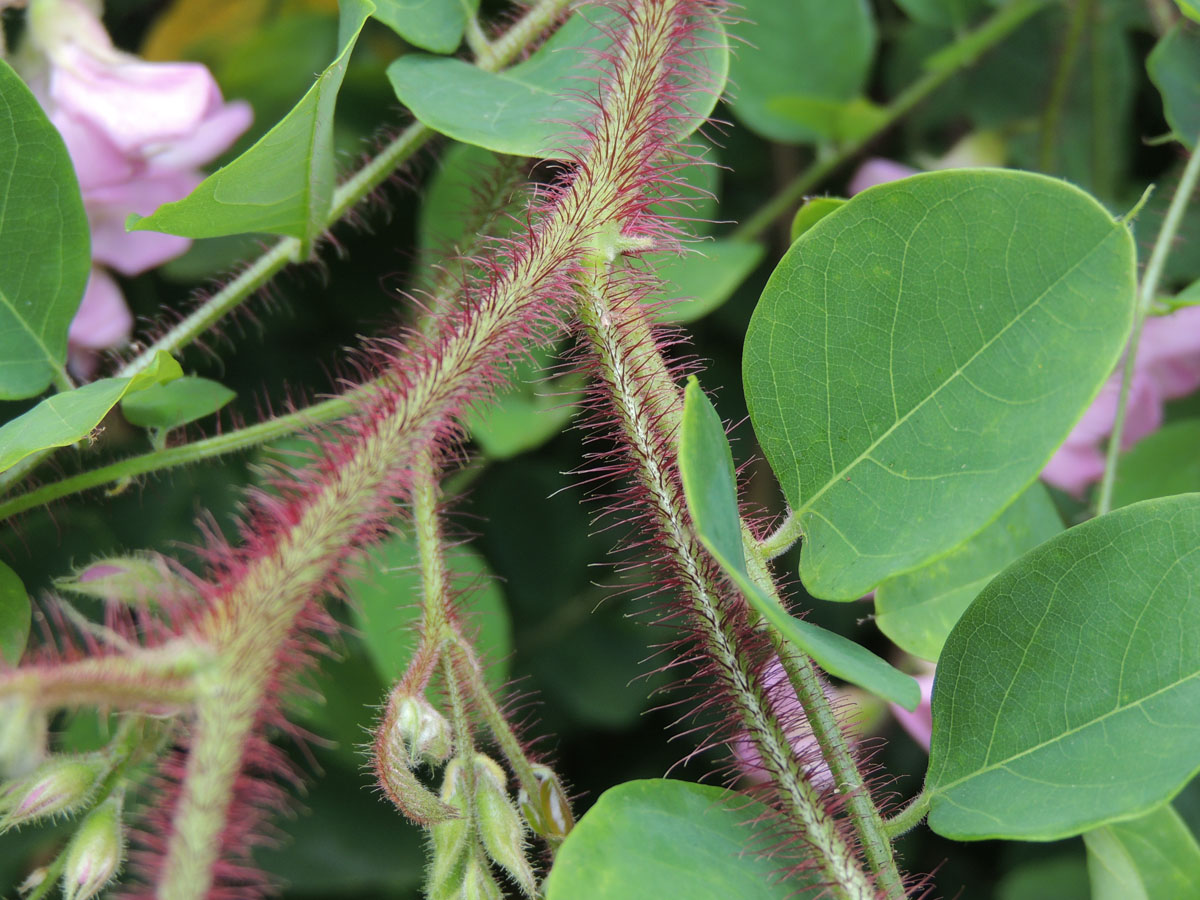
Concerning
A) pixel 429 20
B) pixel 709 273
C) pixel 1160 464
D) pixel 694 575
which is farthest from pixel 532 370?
pixel 1160 464

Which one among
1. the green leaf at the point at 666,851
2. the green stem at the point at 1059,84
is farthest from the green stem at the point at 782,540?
the green stem at the point at 1059,84

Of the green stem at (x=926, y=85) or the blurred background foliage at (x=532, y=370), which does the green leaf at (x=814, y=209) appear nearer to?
the blurred background foliage at (x=532, y=370)

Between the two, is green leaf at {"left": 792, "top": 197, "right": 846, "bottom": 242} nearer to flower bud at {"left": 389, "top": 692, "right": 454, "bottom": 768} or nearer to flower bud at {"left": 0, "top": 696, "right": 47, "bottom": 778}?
flower bud at {"left": 389, "top": 692, "right": 454, "bottom": 768}

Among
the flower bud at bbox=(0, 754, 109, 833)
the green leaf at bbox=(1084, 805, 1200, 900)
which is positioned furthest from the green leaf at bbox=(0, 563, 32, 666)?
the green leaf at bbox=(1084, 805, 1200, 900)

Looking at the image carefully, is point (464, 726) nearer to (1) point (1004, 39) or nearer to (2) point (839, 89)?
(2) point (839, 89)

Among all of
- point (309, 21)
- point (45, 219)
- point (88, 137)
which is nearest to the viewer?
point (45, 219)

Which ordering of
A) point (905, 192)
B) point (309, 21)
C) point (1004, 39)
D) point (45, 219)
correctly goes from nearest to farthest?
point (905, 192) < point (45, 219) < point (309, 21) < point (1004, 39)

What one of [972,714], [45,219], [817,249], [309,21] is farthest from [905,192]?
[309,21]
